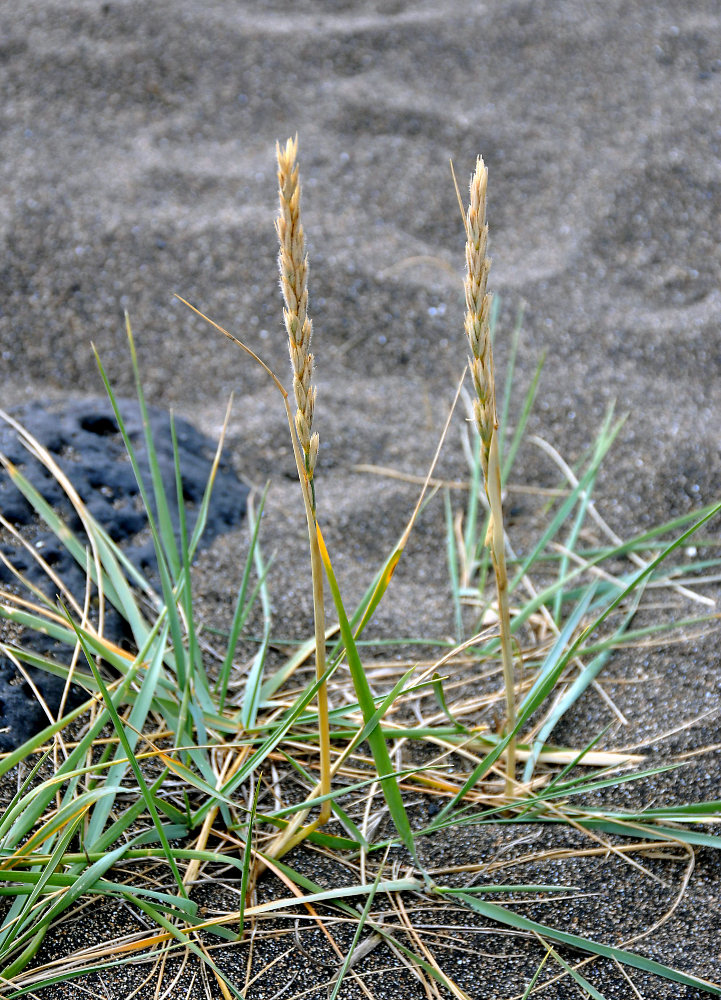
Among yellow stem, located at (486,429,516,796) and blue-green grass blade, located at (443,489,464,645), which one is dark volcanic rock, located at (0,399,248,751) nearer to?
blue-green grass blade, located at (443,489,464,645)

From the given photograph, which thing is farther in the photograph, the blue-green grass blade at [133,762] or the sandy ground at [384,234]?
the sandy ground at [384,234]

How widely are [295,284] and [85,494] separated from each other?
87cm

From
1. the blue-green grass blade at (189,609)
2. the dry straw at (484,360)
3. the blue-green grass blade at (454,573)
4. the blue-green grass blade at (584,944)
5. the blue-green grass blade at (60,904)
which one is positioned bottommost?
the blue-green grass blade at (454,573)

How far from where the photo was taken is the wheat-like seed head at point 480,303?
739mm

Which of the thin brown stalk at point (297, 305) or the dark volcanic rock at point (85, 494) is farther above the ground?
the thin brown stalk at point (297, 305)

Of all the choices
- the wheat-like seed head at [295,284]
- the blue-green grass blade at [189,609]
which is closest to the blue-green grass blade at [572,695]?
the blue-green grass blade at [189,609]

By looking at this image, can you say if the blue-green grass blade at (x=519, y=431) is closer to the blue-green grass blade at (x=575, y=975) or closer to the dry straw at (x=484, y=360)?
the dry straw at (x=484, y=360)

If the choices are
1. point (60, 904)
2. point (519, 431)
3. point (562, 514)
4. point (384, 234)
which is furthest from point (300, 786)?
point (384, 234)

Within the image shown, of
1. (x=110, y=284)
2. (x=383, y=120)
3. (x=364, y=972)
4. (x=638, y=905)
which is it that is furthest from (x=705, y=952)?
(x=383, y=120)

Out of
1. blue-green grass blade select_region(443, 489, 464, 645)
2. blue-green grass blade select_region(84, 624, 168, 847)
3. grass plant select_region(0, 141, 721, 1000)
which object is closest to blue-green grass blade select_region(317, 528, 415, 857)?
grass plant select_region(0, 141, 721, 1000)

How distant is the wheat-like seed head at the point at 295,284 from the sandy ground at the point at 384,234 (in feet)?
2.27

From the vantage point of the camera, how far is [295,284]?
2.30 feet

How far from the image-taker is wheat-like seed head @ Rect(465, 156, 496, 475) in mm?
739

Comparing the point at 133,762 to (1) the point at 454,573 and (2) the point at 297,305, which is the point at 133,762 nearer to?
(2) the point at 297,305
